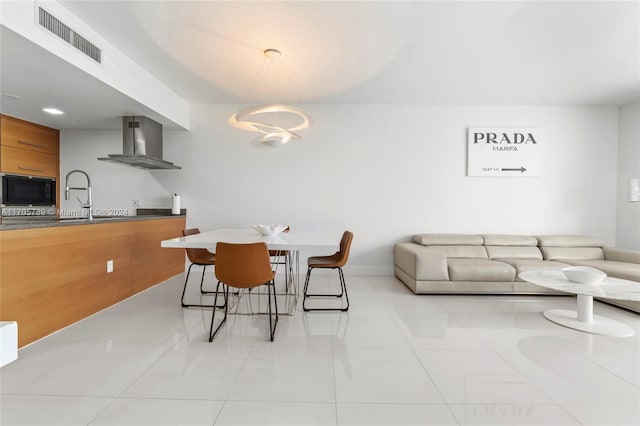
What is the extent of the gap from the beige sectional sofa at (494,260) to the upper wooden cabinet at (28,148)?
5602 mm

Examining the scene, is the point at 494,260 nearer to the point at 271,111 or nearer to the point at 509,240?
the point at 509,240

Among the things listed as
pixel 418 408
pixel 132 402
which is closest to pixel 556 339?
pixel 418 408

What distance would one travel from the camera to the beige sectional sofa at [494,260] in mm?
3732

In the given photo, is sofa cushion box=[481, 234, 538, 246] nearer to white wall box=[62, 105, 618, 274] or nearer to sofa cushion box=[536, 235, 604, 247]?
sofa cushion box=[536, 235, 604, 247]

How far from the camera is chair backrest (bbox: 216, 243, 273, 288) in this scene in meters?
2.39

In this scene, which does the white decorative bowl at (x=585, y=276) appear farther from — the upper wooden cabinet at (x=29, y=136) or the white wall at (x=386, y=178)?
A: the upper wooden cabinet at (x=29, y=136)

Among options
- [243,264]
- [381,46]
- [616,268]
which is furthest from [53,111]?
[616,268]

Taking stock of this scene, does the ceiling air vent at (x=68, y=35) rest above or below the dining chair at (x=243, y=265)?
above

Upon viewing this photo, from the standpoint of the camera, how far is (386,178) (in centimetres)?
485

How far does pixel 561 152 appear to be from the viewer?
15.8 ft

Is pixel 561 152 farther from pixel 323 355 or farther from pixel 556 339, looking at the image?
pixel 323 355

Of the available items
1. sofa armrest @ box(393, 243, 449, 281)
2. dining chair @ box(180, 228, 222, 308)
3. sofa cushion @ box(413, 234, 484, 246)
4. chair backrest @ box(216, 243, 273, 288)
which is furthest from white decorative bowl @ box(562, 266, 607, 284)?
dining chair @ box(180, 228, 222, 308)

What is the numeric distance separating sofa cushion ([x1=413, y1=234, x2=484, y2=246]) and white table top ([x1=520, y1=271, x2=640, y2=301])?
136 centimetres

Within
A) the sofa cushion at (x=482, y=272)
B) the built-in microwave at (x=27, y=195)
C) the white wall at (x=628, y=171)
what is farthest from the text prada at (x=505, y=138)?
the built-in microwave at (x=27, y=195)
